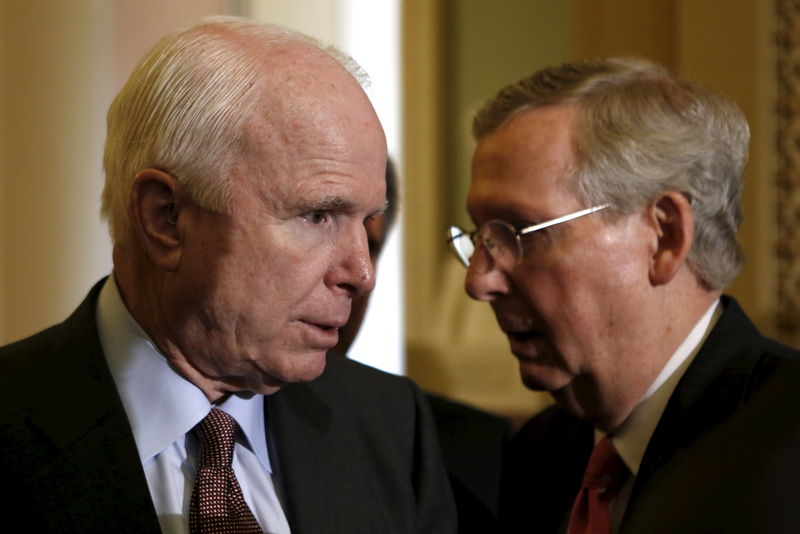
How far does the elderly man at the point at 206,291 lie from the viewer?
1589 millimetres

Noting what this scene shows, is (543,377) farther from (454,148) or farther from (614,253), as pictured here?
(454,148)

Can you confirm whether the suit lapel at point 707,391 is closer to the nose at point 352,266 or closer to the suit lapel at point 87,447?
the nose at point 352,266

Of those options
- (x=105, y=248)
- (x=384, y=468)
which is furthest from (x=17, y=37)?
(x=384, y=468)

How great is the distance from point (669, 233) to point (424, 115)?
8.64 feet

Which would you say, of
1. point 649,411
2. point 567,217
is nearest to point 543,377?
point 649,411

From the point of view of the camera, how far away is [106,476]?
155 cm

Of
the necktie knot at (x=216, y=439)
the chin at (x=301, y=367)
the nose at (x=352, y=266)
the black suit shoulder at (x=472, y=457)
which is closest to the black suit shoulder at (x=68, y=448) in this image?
the necktie knot at (x=216, y=439)

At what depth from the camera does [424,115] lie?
466 centimetres

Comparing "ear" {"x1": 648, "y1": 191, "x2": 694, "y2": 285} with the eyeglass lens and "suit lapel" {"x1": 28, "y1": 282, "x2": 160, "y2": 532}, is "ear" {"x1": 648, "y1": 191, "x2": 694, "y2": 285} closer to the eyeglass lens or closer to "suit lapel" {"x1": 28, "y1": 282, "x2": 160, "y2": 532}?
the eyeglass lens

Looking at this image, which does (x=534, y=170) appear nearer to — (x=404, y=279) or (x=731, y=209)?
(x=731, y=209)

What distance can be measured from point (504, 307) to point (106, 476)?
968 mm

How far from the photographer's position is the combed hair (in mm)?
2129

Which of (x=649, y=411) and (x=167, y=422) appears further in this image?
(x=649, y=411)

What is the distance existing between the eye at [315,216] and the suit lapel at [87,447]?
40 cm
